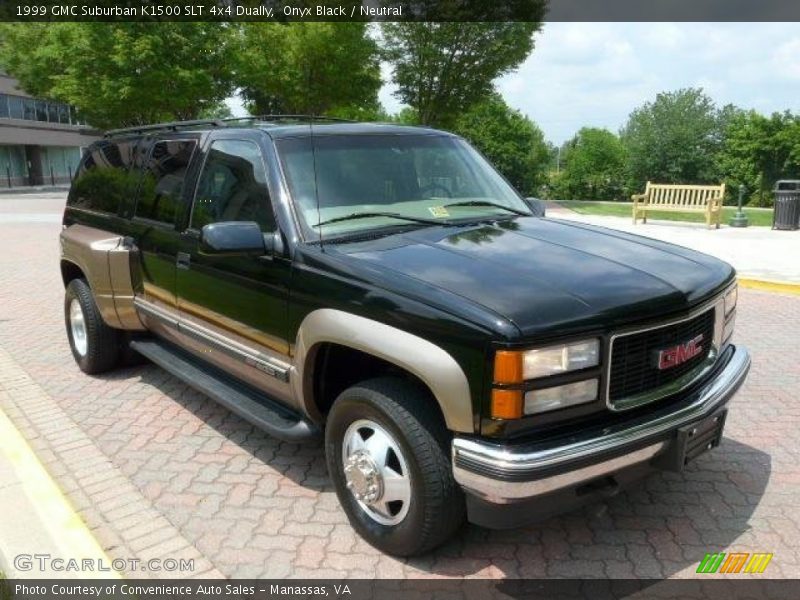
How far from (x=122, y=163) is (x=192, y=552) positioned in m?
3.26

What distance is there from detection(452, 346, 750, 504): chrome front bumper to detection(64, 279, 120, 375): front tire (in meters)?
3.88

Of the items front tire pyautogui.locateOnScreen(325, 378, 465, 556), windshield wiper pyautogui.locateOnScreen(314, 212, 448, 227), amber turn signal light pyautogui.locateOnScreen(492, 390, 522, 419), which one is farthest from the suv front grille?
windshield wiper pyautogui.locateOnScreen(314, 212, 448, 227)

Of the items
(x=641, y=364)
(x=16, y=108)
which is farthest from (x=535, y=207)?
(x=16, y=108)

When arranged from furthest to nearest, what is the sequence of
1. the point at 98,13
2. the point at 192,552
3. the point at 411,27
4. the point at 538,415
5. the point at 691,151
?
the point at 691,151
the point at 98,13
the point at 411,27
the point at 192,552
the point at 538,415

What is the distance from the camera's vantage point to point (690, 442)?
2.91m

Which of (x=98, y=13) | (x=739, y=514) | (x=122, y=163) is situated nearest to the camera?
(x=739, y=514)

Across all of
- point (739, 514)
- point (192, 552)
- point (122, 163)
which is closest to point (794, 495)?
point (739, 514)

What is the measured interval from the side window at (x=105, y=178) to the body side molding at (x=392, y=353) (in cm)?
248

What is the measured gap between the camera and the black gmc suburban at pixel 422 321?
2584 millimetres

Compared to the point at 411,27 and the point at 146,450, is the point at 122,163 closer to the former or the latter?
the point at 146,450

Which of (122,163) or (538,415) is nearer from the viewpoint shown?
(538,415)

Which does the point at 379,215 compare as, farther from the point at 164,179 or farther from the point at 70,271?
the point at 70,271

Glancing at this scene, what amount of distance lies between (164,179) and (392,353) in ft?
8.57

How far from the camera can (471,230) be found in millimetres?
3594
